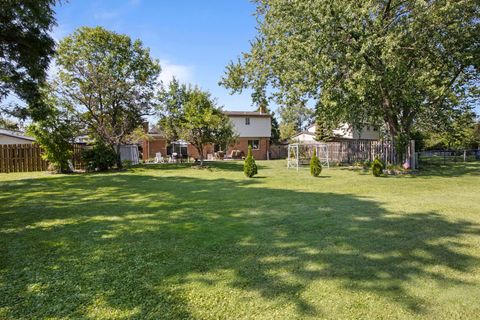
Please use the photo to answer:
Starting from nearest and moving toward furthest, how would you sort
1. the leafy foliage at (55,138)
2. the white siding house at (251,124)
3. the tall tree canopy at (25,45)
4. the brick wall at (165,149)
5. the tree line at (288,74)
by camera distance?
the tall tree canopy at (25,45), the tree line at (288,74), the leafy foliage at (55,138), the brick wall at (165,149), the white siding house at (251,124)

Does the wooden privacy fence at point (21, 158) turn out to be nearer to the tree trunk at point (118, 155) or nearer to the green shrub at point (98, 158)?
the green shrub at point (98, 158)

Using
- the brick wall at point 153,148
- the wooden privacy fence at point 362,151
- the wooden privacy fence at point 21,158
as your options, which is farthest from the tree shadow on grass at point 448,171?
the brick wall at point 153,148

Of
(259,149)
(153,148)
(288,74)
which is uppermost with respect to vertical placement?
(288,74)

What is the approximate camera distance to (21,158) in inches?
703

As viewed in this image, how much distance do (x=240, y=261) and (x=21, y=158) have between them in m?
20.0

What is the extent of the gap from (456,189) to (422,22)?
29.2ft

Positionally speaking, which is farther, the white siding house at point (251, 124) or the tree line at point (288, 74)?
the white siding house at point (251, 124)

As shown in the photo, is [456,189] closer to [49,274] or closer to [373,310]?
[373,310]

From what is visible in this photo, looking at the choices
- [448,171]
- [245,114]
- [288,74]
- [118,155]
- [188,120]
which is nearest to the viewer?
[288,74]

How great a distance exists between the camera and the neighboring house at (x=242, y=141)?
33094mm

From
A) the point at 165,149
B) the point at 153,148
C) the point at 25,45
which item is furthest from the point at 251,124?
the point at 25,45

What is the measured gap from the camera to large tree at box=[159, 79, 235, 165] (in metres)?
20.0

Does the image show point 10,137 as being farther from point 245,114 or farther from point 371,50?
point 371,50

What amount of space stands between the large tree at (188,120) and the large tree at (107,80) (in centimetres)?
138
